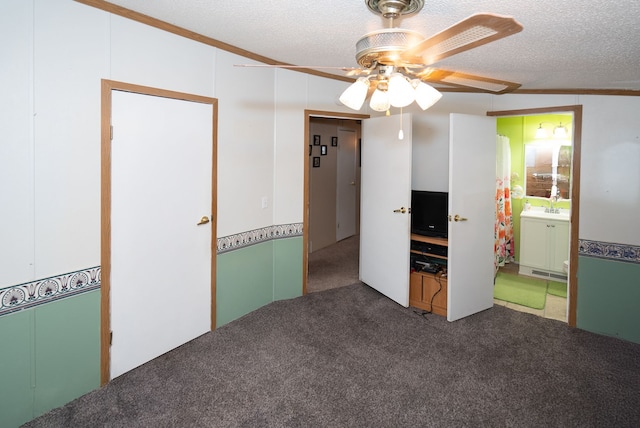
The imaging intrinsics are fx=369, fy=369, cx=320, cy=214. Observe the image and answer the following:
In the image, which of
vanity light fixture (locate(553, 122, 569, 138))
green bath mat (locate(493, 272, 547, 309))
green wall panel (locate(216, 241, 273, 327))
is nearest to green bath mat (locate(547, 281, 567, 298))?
green bath mat (locate(493, 272, 547, 309))

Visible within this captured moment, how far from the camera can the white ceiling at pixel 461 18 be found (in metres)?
1.93

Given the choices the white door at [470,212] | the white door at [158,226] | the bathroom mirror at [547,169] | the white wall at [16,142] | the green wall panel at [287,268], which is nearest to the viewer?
the white wall at [16,142]

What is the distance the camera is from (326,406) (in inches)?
86.4

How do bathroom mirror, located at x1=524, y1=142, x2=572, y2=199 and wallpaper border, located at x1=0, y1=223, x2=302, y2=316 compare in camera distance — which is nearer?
wallpaper border, located at x1=0, y1=223, x2=302, y2=316

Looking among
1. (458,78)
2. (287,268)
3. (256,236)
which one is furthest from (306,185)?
(458,78)

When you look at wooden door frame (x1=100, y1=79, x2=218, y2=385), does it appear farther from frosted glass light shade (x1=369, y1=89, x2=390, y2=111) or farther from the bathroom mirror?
the bathroom mirror

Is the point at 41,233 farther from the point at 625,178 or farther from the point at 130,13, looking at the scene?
the point at 625,178

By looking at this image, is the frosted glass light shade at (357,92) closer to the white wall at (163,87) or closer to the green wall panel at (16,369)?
the white wall at (163,87)

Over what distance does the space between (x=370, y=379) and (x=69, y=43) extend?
2735mm

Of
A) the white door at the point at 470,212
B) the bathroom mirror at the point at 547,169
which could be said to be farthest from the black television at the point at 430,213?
the bathroom mirror at the point at 547,169

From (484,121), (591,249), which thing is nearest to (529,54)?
(484,121)

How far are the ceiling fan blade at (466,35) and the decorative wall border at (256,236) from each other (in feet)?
7.15

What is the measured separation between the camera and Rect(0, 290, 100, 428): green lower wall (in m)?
1.92

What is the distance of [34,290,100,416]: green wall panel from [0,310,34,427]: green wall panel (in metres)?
0.04
